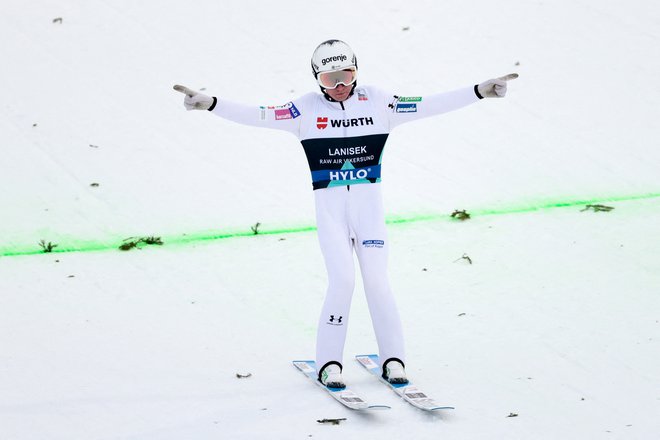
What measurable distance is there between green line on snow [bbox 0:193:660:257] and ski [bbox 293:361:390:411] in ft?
8.49

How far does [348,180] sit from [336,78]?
65 cm

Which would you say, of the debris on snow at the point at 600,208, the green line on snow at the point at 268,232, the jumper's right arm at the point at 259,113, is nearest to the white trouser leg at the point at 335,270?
the jumper's right arm at the point at 259,113

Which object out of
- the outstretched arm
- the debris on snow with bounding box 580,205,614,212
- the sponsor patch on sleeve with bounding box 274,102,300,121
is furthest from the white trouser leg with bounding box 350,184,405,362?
the debris on snow with bounding box 580,205,614,212

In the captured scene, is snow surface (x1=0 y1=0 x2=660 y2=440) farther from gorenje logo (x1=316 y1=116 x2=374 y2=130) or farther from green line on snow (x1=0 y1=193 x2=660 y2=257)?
gorenje logo (x1=316 y1=116 x2=374 y2=130)

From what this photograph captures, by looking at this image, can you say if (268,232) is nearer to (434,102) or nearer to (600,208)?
(600,208)

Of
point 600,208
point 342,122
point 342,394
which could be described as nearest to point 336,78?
point 342,122

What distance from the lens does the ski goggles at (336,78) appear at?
754 cm

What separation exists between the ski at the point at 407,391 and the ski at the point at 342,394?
218mm

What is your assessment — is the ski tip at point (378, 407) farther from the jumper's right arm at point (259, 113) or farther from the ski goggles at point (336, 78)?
the ski goggles at point (336, 78)

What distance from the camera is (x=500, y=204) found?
35.6 ft

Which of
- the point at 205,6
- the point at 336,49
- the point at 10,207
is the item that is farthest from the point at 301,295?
the point at 205,6

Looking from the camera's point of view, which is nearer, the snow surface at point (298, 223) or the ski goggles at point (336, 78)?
the snow surface at point (298, 223)

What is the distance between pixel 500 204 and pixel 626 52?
3374mm

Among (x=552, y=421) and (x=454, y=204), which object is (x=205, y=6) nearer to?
(x=454, y=204)
